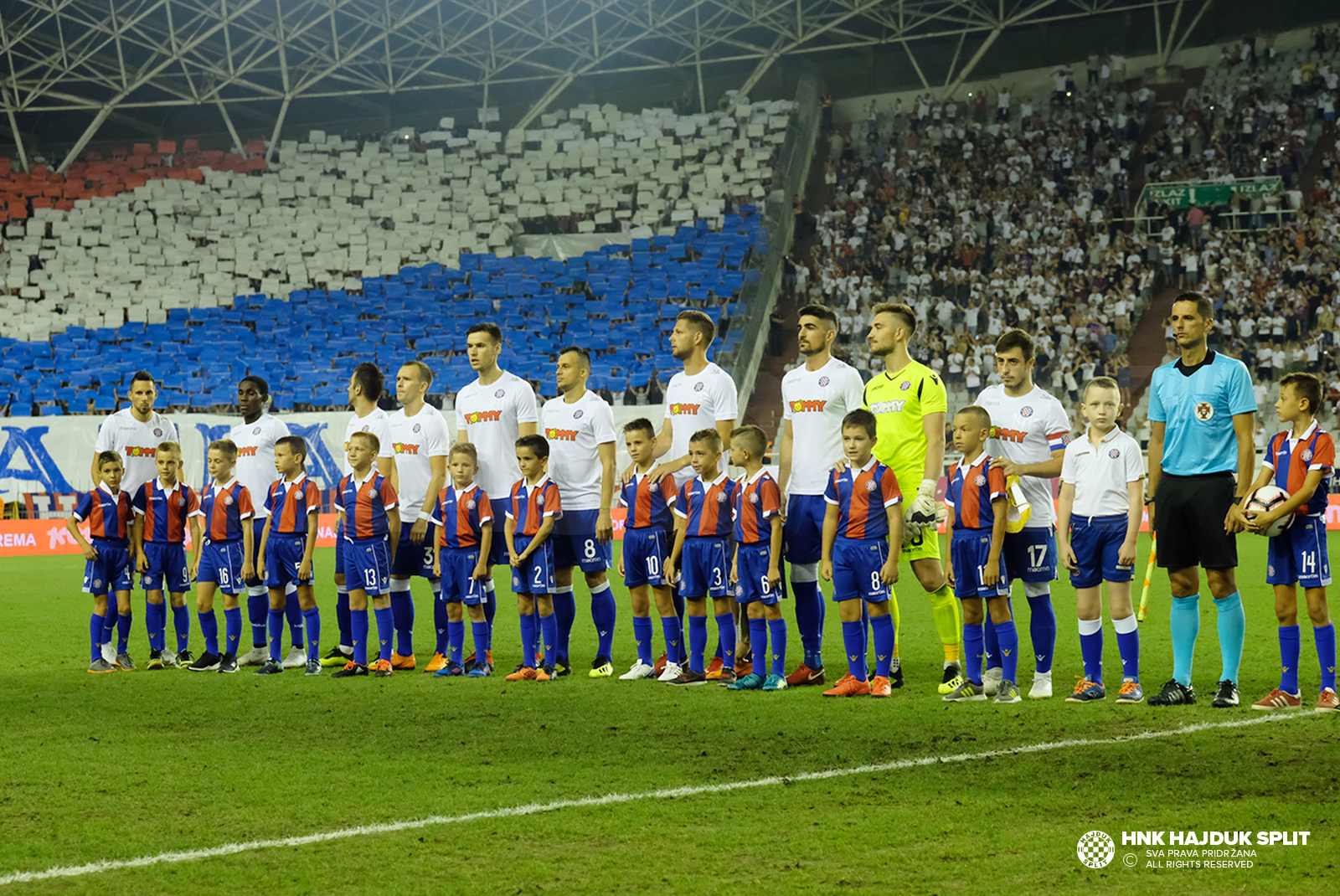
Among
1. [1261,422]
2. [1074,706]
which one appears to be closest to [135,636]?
[1074,706]

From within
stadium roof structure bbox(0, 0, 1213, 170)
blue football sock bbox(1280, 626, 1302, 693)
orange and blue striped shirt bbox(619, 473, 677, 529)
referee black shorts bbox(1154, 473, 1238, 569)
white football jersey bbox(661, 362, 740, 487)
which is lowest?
blue football sock bbox(1280, 626, 1302, 693)

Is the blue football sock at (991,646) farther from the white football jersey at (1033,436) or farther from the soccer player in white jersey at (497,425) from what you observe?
the soccer player in white jersey at (497,425)

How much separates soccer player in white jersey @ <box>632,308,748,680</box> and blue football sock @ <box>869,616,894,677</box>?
124 cm

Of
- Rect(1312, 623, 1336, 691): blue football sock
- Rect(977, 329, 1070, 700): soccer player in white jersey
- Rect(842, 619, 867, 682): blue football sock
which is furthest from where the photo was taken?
Rect(842, 619, 867, 682): blue football sock

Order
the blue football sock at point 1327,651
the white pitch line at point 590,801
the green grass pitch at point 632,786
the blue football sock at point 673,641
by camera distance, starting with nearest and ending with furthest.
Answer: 1. the green grass pitch at point 632,786
2. the white pitch line at point 590,801
3. the blue football sock at point 1327,651
4. the blue football sock at point 673,641

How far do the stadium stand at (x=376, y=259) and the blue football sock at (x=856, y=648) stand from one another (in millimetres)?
18910

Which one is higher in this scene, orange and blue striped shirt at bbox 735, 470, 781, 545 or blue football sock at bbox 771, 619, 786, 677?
orange and blue striped shirt at bbox 735, 470, 781, 545

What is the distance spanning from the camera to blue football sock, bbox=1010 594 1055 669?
7.88 metres

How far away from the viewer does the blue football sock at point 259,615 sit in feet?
33.0

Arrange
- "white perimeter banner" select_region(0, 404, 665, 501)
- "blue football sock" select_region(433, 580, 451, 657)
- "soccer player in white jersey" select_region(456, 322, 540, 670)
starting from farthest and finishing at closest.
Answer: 1. "white perimeter banner" select_region(0, 404, 665, 501)
2. "blue football sock" select_region(433, 580, 451, 657)
3. "soccer player in white jersey" select_region(456, 322, 540, 670)

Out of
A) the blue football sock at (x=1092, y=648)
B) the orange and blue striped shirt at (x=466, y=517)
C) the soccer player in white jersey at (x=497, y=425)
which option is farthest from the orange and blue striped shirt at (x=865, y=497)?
the orange and blue striped shirt at (x=466, y=517)

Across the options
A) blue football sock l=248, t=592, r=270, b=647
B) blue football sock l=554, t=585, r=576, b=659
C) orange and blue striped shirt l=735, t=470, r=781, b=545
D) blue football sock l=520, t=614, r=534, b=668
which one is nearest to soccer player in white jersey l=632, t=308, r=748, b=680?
orange and blue striped shirt l=735, t=470, r=781, b=545

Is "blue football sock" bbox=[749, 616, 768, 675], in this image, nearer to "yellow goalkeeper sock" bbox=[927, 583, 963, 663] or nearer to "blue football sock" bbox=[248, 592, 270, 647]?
"yellow goalkeeper sock" bbox=[927, 583, 963, 663]

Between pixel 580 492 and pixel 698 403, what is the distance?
1.09 metres
